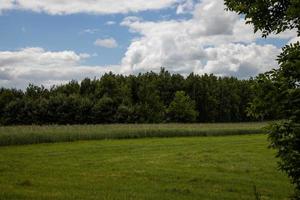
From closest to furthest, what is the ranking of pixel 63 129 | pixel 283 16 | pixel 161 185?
1. pixel 283 16
2. pixel 161 185
3. pixel 63 129

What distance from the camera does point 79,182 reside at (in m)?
18.8

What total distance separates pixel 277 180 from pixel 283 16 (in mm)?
10398

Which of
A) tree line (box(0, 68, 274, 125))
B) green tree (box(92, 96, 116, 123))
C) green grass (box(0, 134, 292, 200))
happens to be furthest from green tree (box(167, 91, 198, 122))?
green grass (box(0, 134, 292, 200))

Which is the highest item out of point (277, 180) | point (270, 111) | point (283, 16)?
point (283, 16)

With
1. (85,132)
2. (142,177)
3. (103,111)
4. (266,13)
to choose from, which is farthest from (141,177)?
(103,111)

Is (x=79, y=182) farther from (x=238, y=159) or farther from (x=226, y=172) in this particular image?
(x=238, y=159)

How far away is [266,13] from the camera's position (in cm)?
1246

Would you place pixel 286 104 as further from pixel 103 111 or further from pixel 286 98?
pixel 103 111

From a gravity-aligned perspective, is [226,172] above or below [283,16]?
below

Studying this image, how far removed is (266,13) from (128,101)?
8327 centimetres

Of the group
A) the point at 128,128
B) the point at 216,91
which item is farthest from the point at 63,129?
the point at 216,91

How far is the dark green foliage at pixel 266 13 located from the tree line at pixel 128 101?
58065 millimetres

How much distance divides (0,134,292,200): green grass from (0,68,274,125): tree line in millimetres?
44532

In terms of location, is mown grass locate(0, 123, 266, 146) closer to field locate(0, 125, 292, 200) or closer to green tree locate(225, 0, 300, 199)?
field locate(0, 125, 292, 200)
